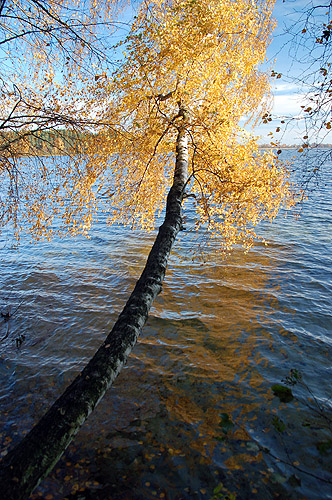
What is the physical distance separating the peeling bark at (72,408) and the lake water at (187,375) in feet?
3.84

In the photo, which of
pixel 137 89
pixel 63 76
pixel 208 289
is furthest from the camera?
pixel 208 289

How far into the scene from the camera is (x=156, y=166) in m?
10.4

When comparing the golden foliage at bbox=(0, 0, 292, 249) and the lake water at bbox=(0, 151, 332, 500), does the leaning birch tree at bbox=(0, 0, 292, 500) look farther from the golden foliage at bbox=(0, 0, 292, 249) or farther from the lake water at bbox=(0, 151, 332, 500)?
the lake water at bbox=(0, 151, 332, 500)

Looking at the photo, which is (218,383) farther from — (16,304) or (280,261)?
(280,261)

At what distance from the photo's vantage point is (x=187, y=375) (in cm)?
517

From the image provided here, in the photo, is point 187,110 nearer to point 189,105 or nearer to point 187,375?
point 189,105

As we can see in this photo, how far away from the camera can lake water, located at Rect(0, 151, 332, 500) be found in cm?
346

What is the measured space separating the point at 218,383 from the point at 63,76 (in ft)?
20.7

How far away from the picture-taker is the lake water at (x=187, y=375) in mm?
3463

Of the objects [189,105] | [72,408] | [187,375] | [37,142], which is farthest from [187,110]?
[72,408]

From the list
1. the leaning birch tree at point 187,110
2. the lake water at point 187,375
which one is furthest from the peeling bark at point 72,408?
the lake water at point 187,375

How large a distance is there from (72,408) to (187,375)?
280cm

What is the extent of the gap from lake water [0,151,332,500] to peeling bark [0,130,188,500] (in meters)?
1.17

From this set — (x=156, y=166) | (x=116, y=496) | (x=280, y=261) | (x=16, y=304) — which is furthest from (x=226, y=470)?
(x=156, y=166)
